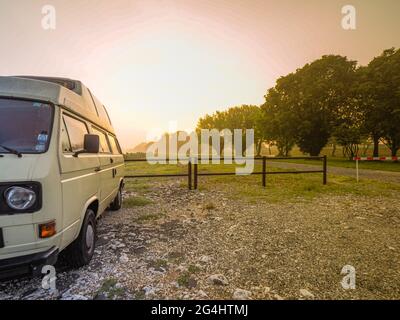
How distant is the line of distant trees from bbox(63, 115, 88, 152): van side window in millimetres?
26097

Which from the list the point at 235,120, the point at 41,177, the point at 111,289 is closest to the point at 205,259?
the point at 111,289

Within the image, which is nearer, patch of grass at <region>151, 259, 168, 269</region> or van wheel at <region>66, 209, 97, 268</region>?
van wheel at <region>66, 209, 97, 268</region>

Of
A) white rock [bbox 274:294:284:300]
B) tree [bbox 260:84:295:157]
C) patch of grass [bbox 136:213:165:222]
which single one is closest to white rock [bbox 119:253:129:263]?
patch of grass [bbox 136:213:165:222]

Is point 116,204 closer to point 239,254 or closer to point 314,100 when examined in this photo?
point 239,254

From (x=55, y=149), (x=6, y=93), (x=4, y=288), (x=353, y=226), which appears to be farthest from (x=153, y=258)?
(x=353, y=226)

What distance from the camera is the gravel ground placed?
9.04 feet

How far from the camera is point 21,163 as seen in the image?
2.23 meters

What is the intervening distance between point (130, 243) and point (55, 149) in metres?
2.37

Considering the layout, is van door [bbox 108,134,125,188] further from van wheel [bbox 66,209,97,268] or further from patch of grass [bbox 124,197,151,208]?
van wheel [bbox 66,209,97,268]

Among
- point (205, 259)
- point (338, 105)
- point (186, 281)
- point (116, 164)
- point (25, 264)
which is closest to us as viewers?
point (25, 264)

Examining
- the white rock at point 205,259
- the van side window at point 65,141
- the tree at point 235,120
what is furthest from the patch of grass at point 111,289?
the tree at point 235,120

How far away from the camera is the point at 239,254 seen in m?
3.72

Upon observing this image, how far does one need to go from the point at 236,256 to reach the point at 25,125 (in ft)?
10.9
